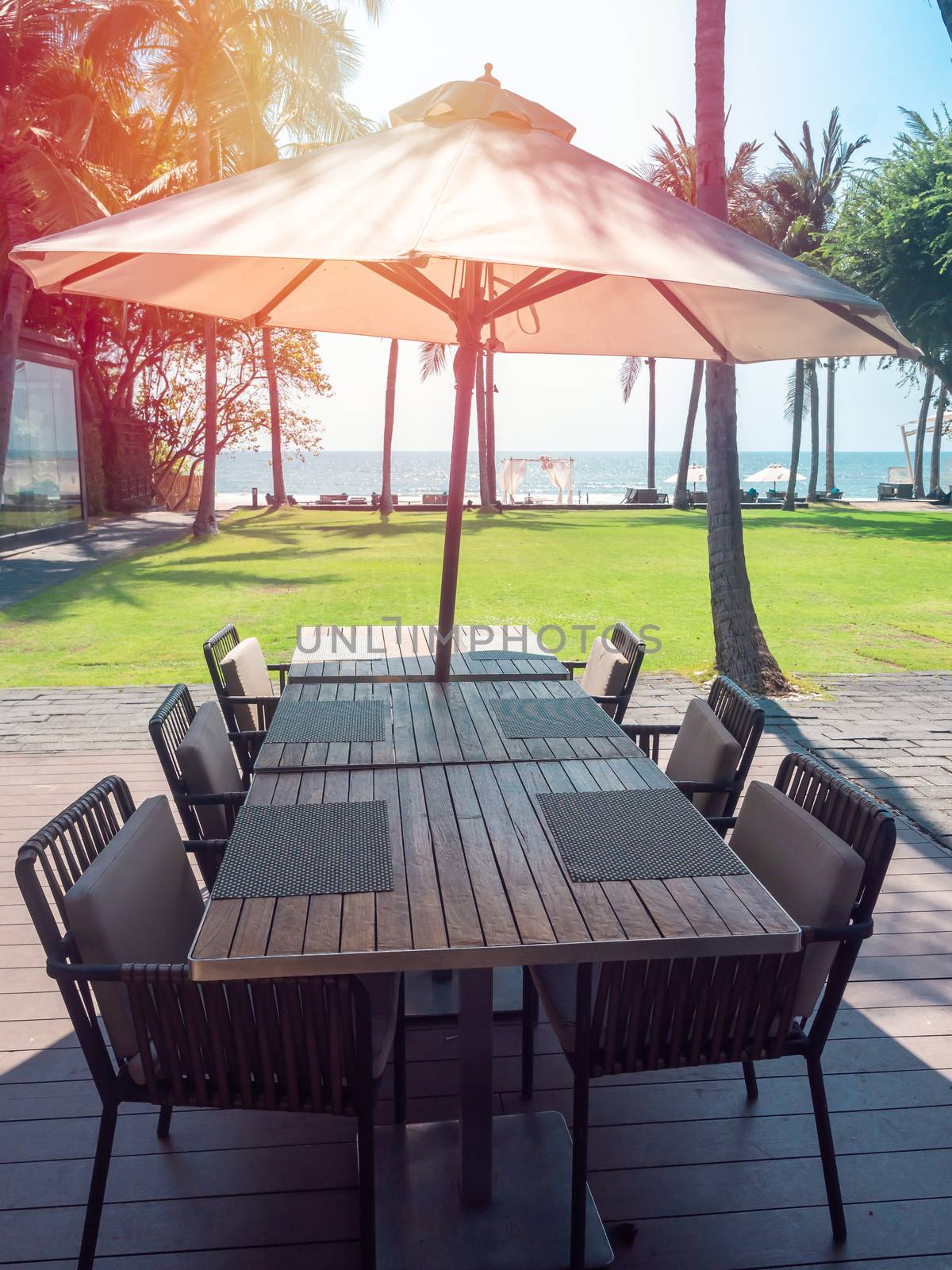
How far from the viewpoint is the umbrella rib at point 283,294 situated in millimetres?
3686

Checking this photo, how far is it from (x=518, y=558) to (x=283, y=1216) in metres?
13.4

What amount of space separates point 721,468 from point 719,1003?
5227mm

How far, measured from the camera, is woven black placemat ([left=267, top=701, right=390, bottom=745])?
9.50ft

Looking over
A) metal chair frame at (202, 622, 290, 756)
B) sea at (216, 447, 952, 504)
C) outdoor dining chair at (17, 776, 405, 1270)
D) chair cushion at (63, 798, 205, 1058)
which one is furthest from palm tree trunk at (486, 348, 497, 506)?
outdoor dining chair at (17, 776, 405, 1270)

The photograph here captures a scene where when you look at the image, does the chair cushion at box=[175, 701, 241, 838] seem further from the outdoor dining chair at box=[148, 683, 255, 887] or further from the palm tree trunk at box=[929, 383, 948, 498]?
the palm tree trunk at box=[929, 383, 948, 498]

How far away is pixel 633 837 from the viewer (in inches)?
84.9

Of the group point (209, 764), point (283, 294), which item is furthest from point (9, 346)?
point (209, 764)

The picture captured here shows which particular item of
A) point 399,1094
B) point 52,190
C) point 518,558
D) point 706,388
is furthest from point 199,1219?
point 52,190

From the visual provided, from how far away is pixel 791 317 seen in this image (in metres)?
3.45

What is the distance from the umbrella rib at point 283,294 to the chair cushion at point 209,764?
5.70 feet

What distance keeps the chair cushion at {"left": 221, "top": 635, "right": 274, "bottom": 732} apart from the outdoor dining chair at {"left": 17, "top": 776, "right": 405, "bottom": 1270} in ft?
4.86

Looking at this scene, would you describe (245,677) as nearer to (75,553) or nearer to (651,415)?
(75,553)

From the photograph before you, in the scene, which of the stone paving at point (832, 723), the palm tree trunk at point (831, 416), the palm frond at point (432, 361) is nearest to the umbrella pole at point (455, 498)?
the stone paving at point (832, 723)

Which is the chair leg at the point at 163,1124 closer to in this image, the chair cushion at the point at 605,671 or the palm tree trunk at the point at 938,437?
the chair cushion at the point at 605,671
